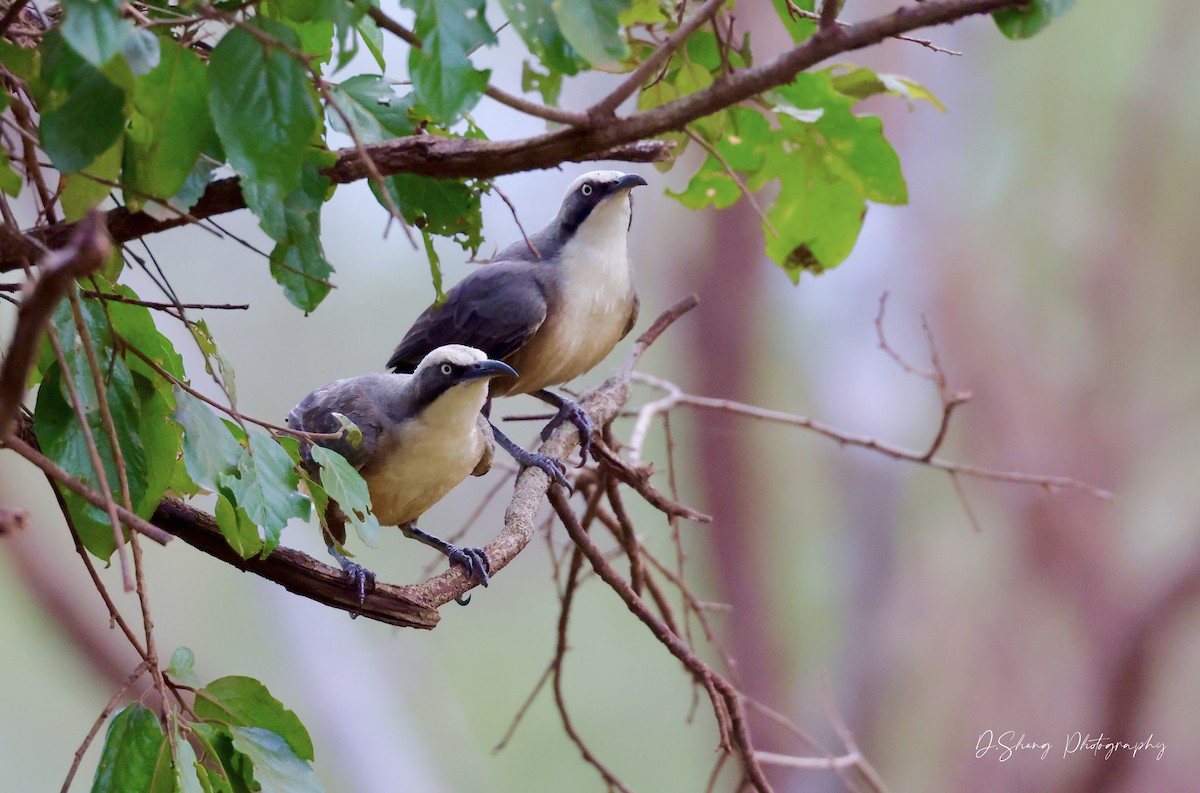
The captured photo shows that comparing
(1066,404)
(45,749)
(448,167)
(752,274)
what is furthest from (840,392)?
(448,167)

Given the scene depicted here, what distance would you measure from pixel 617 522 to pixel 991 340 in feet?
13.0

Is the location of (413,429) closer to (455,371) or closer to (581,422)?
(455,371)

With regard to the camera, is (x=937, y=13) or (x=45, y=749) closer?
(x=937, y=13)

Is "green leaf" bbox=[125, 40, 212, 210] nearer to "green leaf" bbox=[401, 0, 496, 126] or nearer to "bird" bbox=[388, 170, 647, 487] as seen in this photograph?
"green leaf" bbox=[401, 0, 496, 126]

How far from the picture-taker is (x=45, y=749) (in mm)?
4551

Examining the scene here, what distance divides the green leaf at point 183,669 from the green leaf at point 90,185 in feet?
1.54

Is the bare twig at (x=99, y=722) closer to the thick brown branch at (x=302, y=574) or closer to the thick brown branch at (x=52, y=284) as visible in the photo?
the thick brown branch at (x=302, y=574)

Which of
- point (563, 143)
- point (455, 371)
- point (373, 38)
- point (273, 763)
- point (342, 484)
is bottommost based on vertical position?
point (273, 763)

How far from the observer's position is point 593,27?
33.2 inches

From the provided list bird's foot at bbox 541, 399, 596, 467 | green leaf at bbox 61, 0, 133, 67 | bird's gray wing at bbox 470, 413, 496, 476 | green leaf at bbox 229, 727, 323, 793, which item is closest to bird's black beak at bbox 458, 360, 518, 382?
bird's gray wing at bbox 470, 413, 496, 476

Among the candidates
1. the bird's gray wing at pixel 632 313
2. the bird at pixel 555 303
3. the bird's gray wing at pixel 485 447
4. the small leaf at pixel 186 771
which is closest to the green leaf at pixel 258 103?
the small leaf at pixel 186 771

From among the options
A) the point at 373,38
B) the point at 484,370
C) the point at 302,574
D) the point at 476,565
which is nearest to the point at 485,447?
the point at 484,370

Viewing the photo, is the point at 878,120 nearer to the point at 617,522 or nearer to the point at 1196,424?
the point at 617,522

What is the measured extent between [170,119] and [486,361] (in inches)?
46.0
